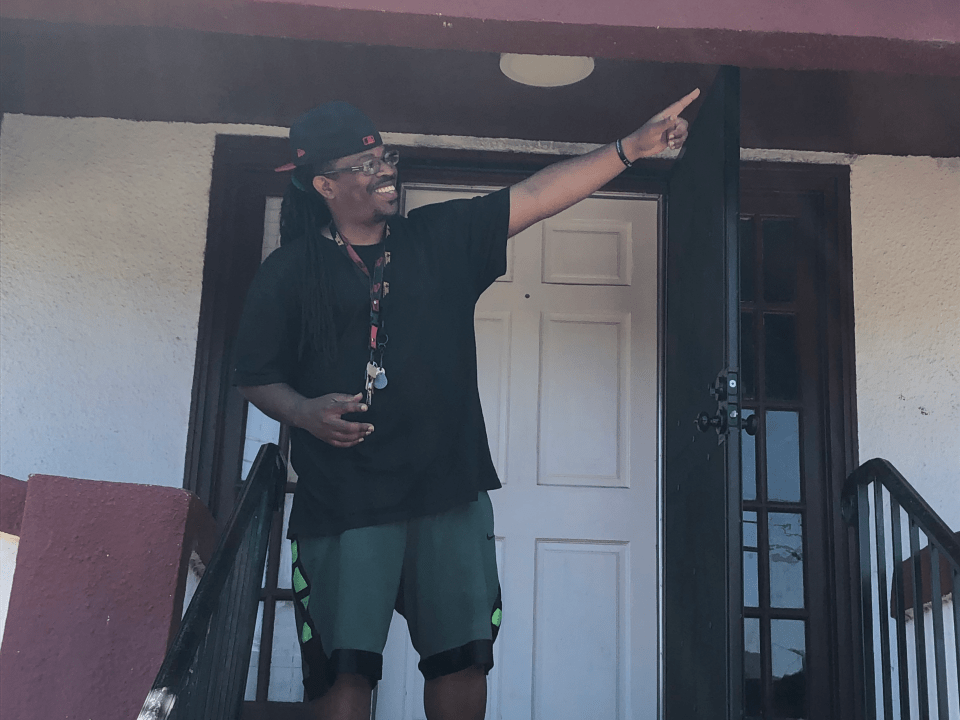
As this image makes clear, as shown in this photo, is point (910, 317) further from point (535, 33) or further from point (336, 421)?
point (336, 421)

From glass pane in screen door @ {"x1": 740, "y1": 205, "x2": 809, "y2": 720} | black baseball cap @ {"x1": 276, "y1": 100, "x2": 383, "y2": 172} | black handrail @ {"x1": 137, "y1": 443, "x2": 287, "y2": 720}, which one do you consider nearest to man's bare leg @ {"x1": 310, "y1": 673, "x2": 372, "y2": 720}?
black handrail @ {"x1": 137, "y1": 443, "x2": 287, "y2": 720}

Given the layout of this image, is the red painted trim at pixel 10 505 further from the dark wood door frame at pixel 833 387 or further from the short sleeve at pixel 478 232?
the dark wood door frame at pixel 833 387

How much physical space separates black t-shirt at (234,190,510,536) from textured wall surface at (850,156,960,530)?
217 cm

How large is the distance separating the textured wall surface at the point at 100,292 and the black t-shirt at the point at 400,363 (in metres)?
1.55

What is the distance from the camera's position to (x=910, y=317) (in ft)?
15.0

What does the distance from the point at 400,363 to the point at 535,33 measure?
3.82 feet

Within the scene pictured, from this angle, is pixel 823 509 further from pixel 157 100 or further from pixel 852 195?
pixel 157 100

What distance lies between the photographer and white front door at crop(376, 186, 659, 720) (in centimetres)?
428

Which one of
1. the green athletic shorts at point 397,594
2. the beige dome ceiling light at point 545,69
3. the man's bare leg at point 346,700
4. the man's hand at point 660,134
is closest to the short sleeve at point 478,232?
the man's hand at point 660,134

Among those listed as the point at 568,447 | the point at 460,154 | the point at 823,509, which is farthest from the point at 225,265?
the point at 823,509

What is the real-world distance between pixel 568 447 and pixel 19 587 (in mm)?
2370

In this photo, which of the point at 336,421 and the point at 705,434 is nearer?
the point at 336,421

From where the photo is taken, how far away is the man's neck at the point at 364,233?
125 inches

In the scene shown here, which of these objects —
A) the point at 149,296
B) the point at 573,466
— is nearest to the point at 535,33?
the point at 573,466
